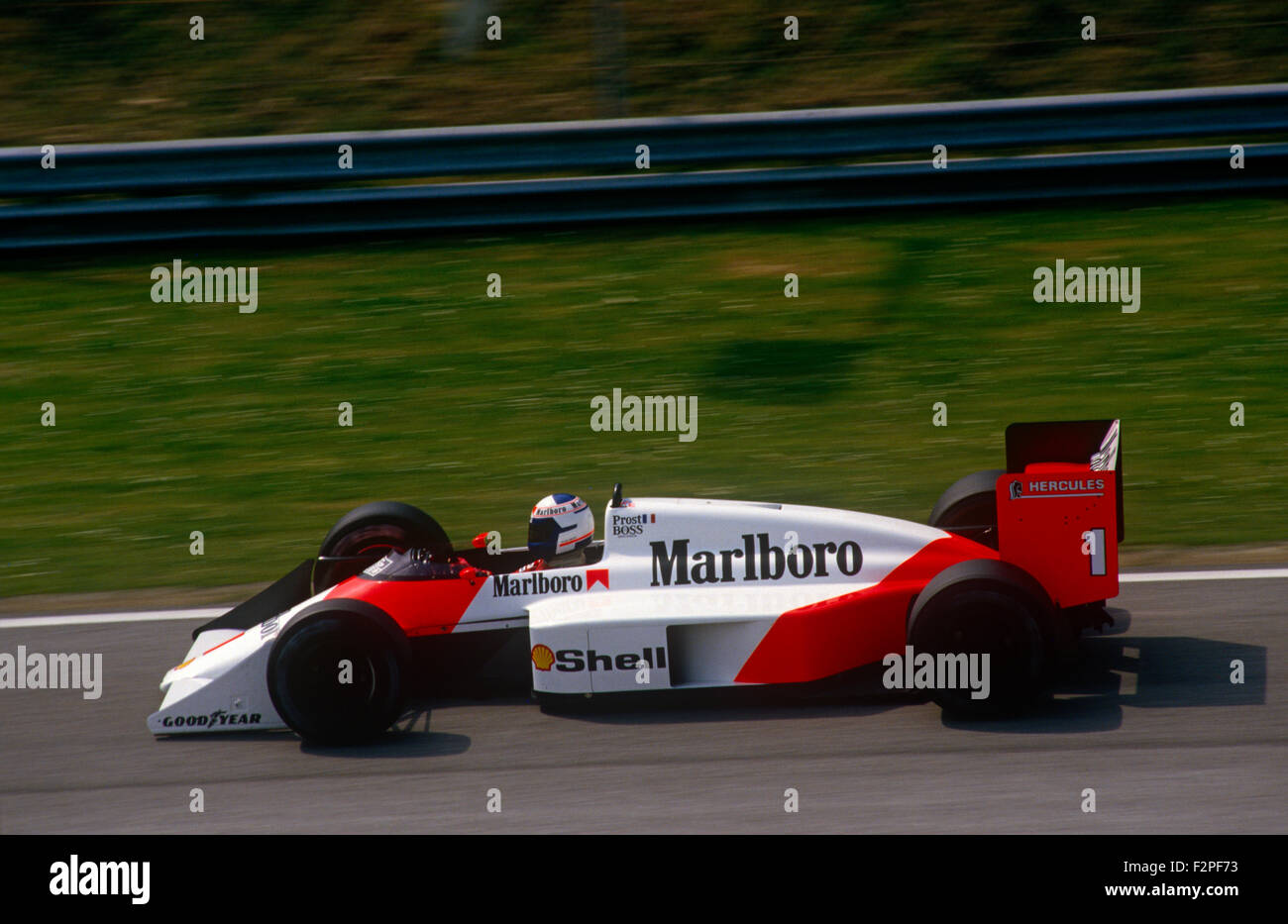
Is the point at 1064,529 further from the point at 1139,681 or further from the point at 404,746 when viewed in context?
the point at 404,746

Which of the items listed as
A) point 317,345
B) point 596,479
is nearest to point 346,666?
point 596,479

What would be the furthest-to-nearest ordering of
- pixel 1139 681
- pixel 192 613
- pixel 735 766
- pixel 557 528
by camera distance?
pixel 192 613, pixel 557 528, pixel 1139 681, pixel 735 766

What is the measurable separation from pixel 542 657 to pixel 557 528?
2.22 feet

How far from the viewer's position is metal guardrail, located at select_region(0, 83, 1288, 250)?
11.4m

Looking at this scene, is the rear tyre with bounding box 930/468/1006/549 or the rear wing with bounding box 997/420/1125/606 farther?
the rear tyre with bounding box 930/468/1006/549

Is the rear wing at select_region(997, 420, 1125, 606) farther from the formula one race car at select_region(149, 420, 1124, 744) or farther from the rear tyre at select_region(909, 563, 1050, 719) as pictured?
the rear tyre at select_region(909, 563, 1050, 719)

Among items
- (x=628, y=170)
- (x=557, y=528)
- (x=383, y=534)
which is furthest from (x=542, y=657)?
(x=628, y=170)

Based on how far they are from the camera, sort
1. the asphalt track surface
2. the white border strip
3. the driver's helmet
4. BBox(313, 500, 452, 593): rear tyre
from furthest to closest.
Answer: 1. the white border strip
2. BBox(313, 500, 452, 593): rear tyre
3. the driver's helmet
4. the asphalt track surface

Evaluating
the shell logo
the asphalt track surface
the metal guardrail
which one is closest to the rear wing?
the asphalt track surface

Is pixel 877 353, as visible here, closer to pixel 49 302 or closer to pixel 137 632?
pixel 137 632

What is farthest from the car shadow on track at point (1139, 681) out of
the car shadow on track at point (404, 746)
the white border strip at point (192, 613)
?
the car shadow on track at point (404, 746)

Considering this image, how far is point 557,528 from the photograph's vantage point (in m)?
6.39

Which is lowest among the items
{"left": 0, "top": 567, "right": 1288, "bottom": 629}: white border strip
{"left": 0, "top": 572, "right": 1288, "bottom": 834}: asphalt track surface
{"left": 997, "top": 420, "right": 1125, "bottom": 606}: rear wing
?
{"left": 0, "top": 572, "right": 1288, "bottom": 834}: asphalt track surface

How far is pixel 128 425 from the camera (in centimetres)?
1008
